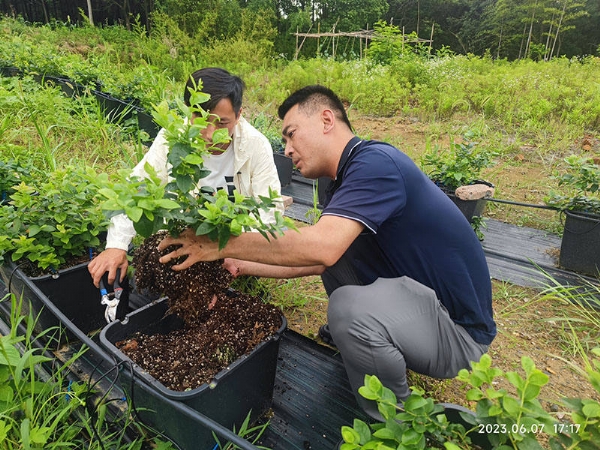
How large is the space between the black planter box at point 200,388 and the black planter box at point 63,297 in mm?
384

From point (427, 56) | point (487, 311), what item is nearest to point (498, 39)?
point (427, 56)

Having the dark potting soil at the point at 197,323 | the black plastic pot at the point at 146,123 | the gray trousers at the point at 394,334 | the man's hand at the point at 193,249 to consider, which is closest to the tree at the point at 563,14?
the black plastic pot at the point at 146,123

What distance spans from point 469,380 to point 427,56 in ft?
32.3

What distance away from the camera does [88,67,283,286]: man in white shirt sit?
1.57 metres

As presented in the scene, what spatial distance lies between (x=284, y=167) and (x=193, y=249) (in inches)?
115

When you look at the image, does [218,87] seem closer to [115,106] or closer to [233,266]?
[233,266]

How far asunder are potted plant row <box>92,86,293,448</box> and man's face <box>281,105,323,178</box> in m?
0.34

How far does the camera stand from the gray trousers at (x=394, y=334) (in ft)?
4.35

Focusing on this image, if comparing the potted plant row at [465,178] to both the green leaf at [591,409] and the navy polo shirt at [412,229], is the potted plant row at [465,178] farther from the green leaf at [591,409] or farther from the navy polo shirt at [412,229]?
the green leaf at [591,409]

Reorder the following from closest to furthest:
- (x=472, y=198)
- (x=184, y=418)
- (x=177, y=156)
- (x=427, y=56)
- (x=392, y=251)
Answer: (x=177, y=156), (x=184, y=418), (x=392, y=251), (x=472, y=198), (x=427, y=56)

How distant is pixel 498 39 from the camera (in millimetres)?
20750

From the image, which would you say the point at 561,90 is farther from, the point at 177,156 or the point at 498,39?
the point at 498,39

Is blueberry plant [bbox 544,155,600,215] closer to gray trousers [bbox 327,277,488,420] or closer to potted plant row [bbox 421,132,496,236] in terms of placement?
potted plant row [bbox 421,132,496,236]

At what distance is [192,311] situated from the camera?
143cm
